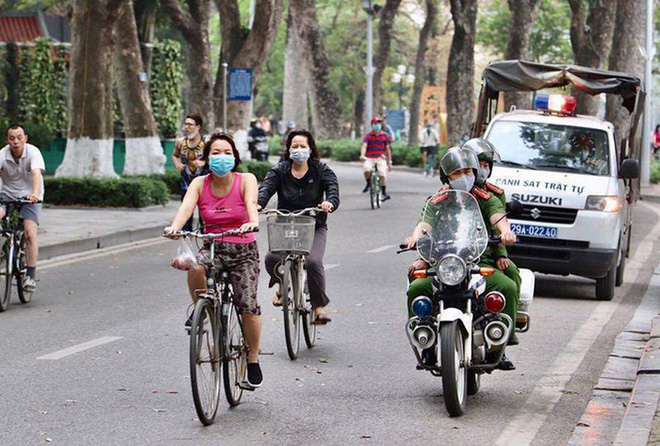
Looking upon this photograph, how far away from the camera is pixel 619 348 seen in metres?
11.2

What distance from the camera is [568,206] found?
1488cm

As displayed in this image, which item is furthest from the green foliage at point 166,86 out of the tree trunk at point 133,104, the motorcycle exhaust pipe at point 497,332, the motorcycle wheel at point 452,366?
the motorcycle wheel at point 452,366

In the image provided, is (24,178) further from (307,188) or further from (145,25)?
(145,25)

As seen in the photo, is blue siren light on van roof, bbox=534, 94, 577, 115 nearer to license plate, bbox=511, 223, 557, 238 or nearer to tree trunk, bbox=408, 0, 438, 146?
license plate, bbox=511, 223, 557, 238

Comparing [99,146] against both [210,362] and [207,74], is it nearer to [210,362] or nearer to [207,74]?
[207,74]

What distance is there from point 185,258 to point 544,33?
183 feet

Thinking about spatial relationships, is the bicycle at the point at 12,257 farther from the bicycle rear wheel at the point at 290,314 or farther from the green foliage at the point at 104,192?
the green foliage at the point at 104,192

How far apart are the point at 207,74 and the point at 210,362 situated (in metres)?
26.1

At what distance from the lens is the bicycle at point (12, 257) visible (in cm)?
1353

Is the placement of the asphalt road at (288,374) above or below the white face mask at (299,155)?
below

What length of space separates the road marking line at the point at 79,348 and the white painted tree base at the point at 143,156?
1886 cm

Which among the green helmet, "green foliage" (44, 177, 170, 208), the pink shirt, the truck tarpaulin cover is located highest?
the truck tarpaulin cover

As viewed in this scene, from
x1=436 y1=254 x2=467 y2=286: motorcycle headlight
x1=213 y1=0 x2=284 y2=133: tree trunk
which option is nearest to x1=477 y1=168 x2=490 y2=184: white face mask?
x1=436 y1=254 x2=467 y2=286: motorcycle headlight

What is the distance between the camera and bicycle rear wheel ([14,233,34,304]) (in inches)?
542
